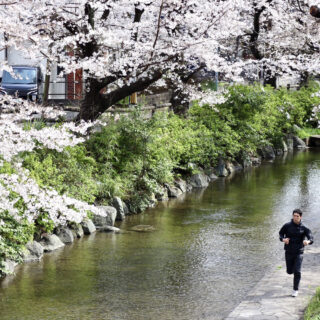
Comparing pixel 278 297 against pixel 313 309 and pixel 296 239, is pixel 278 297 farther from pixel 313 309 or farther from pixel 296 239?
pixel 313 309

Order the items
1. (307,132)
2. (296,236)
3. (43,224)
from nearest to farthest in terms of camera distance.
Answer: (296,236) → (43,224) → (307,132)

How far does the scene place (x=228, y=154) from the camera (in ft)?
88.1

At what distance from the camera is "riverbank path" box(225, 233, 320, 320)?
979cm

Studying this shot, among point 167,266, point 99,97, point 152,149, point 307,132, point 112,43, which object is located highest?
point 112,43

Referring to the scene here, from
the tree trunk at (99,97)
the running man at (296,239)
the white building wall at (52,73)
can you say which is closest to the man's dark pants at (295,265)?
the running man at (296,239)

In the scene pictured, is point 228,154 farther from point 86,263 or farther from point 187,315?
point 187,315

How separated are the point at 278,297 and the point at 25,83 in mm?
22609

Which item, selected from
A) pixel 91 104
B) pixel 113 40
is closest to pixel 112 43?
pixel 113 40

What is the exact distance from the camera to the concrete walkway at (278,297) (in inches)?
385

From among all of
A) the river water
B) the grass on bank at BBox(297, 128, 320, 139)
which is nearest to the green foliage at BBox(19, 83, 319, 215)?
the river water

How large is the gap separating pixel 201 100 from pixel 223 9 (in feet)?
24.1

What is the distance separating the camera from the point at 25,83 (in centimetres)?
3055

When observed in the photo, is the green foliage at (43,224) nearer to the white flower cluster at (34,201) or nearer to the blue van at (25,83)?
the white flower cluster at (34,201)

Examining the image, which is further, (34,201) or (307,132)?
(307,132)
